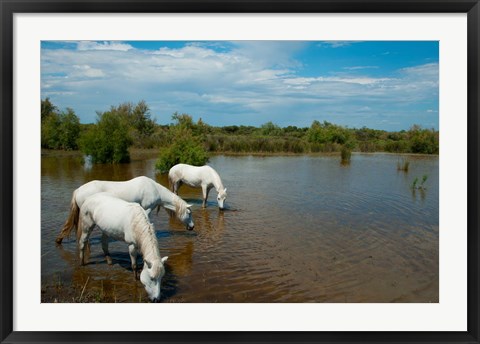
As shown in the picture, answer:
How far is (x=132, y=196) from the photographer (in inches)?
294

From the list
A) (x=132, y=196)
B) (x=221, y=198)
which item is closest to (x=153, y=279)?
(x=132, y=196)

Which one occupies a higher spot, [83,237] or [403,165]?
[403,165]

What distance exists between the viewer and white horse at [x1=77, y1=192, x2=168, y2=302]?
5004 mm

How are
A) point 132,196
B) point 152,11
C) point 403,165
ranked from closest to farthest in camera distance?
point 152,11 → point 132,196 → point 403,165

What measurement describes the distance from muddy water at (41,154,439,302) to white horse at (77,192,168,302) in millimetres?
467

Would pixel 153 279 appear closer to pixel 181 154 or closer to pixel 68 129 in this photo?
pixel 68 129

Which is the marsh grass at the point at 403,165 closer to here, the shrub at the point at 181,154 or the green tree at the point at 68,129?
the shrub at the point at 181,154

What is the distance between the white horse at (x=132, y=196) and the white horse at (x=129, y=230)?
2.31 feet

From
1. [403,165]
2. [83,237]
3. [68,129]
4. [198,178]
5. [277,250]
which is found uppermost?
[68,129]

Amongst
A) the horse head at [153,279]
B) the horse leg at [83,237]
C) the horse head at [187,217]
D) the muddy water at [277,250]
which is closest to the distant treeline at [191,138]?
the muddy water at [277,250]

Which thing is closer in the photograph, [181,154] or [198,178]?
[198,178]

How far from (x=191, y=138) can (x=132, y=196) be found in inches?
403

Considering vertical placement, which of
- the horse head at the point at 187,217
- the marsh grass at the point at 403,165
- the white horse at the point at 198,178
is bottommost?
the horse head at the point at 187,217

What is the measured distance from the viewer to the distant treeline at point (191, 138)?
13.8 meters
